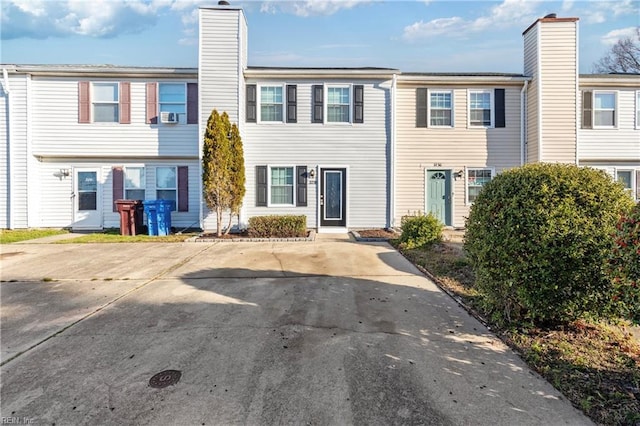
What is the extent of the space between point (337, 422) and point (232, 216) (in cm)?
902

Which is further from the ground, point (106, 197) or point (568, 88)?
point (568, 88)

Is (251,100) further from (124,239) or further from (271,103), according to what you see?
(124,239)

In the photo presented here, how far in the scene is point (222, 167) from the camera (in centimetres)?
973

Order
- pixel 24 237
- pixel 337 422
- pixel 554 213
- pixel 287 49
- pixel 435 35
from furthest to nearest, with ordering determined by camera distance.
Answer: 1. pixel 287 49
2. pixel 435 35
3. pixel 24 237
4. pixel 554 213
5. pixel 337 422

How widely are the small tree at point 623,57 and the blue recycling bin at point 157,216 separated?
32.2 metres

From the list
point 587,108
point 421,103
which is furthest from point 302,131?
point 587,108

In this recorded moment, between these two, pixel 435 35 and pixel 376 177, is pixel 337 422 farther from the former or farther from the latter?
pixel 435 35

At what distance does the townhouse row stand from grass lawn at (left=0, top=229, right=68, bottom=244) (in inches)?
15.6

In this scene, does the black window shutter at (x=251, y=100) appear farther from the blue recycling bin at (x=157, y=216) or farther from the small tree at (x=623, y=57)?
the small tree at (x=623, y=57)

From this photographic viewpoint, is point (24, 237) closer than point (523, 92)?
Yes

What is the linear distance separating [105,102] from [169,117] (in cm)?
232

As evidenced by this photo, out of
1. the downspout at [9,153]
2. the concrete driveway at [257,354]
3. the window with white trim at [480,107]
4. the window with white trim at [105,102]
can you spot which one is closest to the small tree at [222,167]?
the window with white trim at [105,102]

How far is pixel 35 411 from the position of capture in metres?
2.24

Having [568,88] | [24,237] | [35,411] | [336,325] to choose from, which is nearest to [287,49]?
[568,88]
